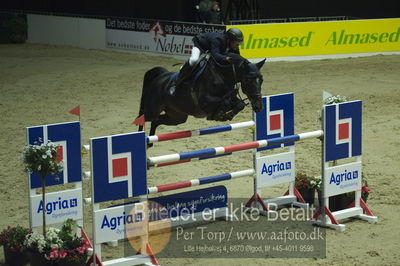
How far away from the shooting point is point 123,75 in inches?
768

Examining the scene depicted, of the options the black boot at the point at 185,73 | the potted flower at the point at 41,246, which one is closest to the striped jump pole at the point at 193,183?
the potted flower at the point at 41,246

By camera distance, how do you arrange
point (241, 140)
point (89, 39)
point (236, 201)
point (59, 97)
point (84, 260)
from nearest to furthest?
point (84, 260) → point (236, 201) → point (241, 140) → point (59, 97) → point (89, 39)

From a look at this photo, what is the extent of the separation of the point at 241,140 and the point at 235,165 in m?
1.50

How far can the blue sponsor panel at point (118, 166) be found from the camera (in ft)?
24.1

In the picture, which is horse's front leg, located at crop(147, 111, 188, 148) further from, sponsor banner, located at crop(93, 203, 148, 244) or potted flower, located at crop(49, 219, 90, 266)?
potted flower, located at crop(49, 219, 90, 266)

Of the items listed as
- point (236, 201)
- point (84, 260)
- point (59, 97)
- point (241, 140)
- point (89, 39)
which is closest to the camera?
point (84, 260)

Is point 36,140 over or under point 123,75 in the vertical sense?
over

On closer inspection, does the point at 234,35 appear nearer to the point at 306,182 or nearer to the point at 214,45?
the point at 214,45

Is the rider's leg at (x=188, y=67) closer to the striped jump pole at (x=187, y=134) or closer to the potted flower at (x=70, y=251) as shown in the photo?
the striped jump pole at (x=187, y=134)

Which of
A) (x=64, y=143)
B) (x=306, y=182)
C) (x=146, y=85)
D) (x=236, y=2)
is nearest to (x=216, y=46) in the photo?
(x=146, y=85)

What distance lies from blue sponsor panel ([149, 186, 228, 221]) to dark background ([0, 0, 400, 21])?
670 inches

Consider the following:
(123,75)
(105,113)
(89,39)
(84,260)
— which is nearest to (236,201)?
(84,260)

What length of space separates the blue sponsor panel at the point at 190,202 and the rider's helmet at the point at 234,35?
1.86 m

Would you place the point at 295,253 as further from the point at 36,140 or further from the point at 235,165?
the point at 235,165
